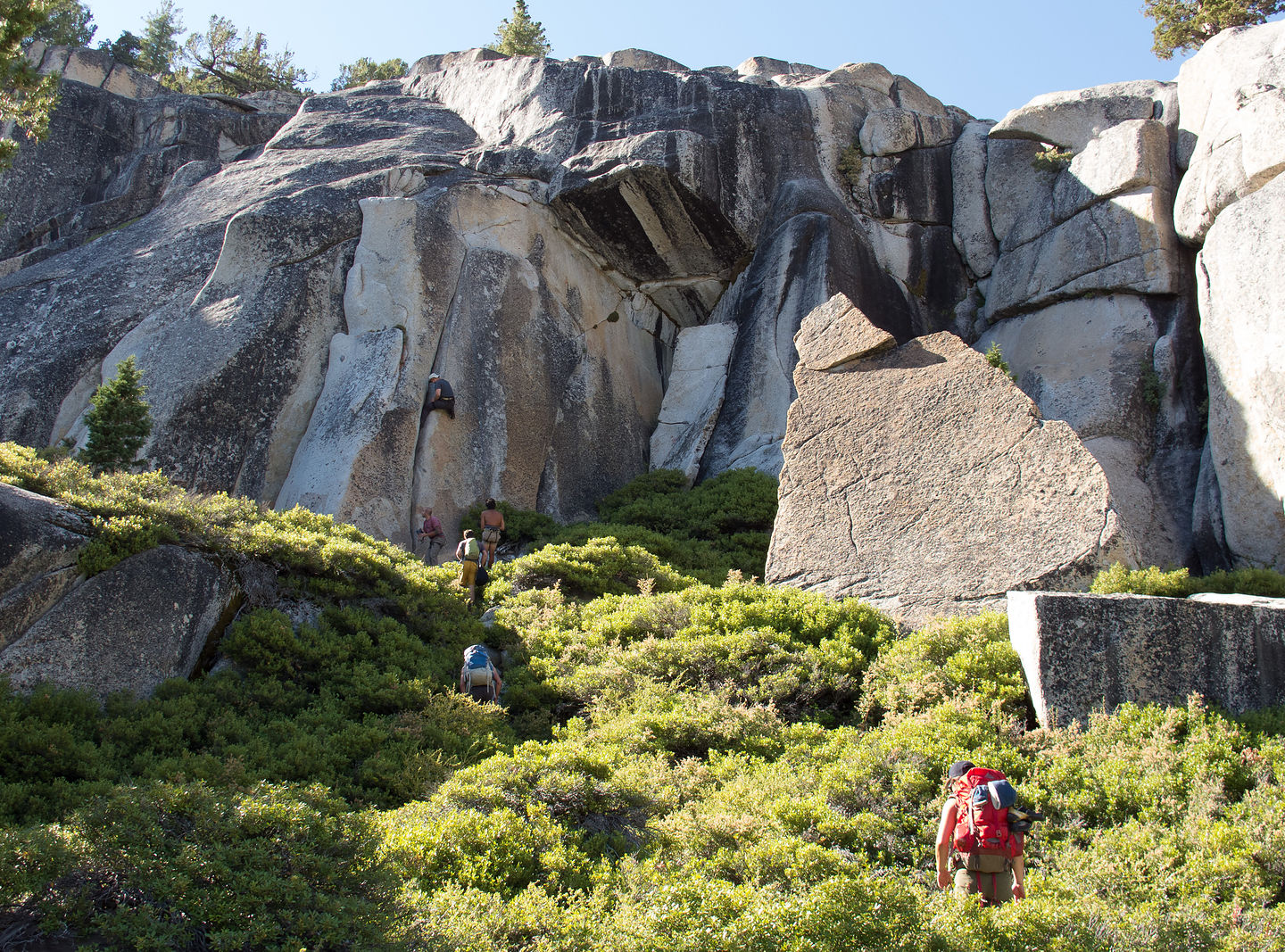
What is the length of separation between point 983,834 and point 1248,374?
1141cm

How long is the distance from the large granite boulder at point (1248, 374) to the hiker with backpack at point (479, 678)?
10.6 metres

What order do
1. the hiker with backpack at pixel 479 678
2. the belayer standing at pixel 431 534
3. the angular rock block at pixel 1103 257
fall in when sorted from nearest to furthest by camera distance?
the hiker with backpack at pixel 479 678 < the belayer standing at pixel 431 534 < the angular rock block at pixel 1103 257

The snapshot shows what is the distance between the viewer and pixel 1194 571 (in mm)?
14547

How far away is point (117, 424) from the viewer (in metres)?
13.9

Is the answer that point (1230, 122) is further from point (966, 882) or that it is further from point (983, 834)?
point (966, 882)

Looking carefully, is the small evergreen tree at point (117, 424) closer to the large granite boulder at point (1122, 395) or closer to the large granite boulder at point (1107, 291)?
the large granite boulder at point (1122, 395)

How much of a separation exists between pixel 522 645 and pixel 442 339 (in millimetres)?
8578

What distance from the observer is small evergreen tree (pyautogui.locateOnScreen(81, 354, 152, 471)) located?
13.7 meters

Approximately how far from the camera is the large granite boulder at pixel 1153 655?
7.38 metres

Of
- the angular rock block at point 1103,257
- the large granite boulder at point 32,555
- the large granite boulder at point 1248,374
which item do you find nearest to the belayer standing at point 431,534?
the large granite boulder at point 32,555

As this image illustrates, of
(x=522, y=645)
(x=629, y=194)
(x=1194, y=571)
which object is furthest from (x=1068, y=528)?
(x=629, y=194)

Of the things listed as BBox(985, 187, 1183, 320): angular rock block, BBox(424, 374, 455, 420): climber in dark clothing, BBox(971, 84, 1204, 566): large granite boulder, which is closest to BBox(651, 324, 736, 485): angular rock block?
BBox(424, 374, 455, 420): climber in dark clothing

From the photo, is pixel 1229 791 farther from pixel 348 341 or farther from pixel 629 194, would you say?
pixel 629 194

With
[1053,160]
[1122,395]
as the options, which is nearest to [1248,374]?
[1122,395]
